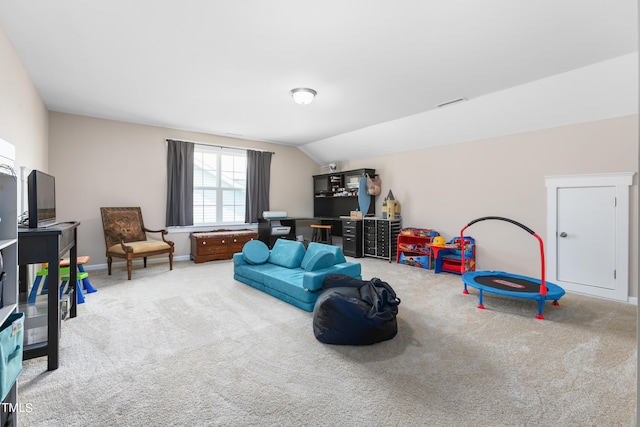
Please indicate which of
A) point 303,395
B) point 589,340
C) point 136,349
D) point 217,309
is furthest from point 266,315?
point 589,340

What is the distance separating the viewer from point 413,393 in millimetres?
1838

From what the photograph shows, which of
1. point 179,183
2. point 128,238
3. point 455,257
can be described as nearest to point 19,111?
point 128,238

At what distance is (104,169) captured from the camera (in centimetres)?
526

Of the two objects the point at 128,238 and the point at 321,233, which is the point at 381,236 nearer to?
the point at 321,233

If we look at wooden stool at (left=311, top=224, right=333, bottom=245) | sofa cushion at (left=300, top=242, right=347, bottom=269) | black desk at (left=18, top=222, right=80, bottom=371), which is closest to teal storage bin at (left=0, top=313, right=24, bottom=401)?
black desk at (left=18, top=222, right=80, bottom=371)

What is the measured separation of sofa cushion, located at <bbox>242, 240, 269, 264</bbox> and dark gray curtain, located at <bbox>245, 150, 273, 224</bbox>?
273cm

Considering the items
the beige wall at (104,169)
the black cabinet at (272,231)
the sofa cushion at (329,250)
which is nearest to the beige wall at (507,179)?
the black cabinet at (272,231)

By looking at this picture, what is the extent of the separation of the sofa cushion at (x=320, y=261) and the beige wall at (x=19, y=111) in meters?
3.06

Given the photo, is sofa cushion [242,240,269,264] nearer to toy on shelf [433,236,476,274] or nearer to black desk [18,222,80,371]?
black desk [18,222,80,371]

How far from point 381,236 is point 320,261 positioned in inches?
128

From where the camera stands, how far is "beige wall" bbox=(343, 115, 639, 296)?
3.76 metres

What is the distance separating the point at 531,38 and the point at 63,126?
651cm

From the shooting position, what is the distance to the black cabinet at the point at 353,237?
21.7 ft

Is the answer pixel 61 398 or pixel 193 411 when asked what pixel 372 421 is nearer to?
pixel 193 411
